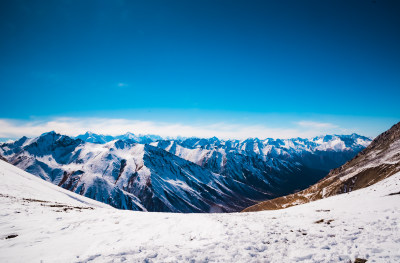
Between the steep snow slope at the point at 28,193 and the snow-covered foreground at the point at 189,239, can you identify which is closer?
the snow-covered foreground at the point at 189,239

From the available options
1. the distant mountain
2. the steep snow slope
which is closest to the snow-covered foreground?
the steep snow slope

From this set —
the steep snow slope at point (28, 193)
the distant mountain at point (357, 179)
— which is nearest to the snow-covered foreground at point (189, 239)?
the steep snow slope at point (28, 193)

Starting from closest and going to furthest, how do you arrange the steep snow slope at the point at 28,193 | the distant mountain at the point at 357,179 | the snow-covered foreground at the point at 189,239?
the snow-covered foreground at the point at 189,239 < the steep snow slope at the point at 28,193 < the distant mountain at the point at 357,179

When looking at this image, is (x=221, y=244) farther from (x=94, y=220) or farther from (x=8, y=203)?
(x=8, y=203)

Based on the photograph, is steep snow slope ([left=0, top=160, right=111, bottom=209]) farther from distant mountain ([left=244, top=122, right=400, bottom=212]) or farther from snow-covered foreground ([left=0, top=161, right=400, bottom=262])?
distant mountain ([left=244, top=122, right=400, bottom=212])

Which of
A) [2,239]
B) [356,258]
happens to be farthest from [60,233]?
[356,258]

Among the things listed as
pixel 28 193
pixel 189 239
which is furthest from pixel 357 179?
pixel 28 193

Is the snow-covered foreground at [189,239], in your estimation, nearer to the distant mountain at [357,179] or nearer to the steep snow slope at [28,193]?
the steep snow slope at [28,193]

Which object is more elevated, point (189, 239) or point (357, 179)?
point (189, 239)

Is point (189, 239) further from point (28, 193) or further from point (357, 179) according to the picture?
point (357, 179)

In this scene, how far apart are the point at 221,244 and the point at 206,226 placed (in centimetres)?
460

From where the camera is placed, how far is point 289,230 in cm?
1526

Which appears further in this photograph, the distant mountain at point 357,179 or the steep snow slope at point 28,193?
the distant mountain at point 357,179

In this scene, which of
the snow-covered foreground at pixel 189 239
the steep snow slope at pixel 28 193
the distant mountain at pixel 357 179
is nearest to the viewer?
the snow-covered foreground at pixel 189 239
